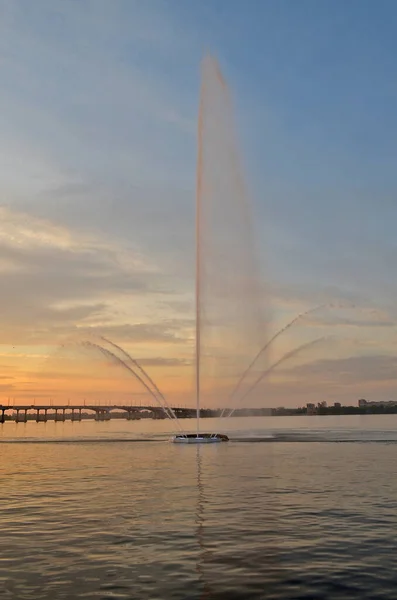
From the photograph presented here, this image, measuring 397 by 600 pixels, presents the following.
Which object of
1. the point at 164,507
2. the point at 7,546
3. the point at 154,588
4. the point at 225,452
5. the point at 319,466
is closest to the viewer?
the point at 154,588

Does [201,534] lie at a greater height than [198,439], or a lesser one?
lesser

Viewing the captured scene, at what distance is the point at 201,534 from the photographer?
78.8 ft

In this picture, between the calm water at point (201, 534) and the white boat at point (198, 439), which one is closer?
the calm water at point (201, 534)

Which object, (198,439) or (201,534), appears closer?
(201,534)

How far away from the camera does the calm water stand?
17.3m

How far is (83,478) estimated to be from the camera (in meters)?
45.2

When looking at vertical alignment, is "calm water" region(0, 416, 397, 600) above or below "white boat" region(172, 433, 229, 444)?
below

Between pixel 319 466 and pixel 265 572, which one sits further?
pixel 319 466

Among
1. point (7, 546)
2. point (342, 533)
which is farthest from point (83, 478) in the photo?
point (342, 533)

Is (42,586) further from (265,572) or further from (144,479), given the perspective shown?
(144,479)

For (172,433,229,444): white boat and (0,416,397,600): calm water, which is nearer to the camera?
(0,416,397,600): calm water

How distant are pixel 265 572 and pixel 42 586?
6546 mm

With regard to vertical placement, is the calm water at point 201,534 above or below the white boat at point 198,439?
below

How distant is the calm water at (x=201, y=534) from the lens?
1728 centimetres
